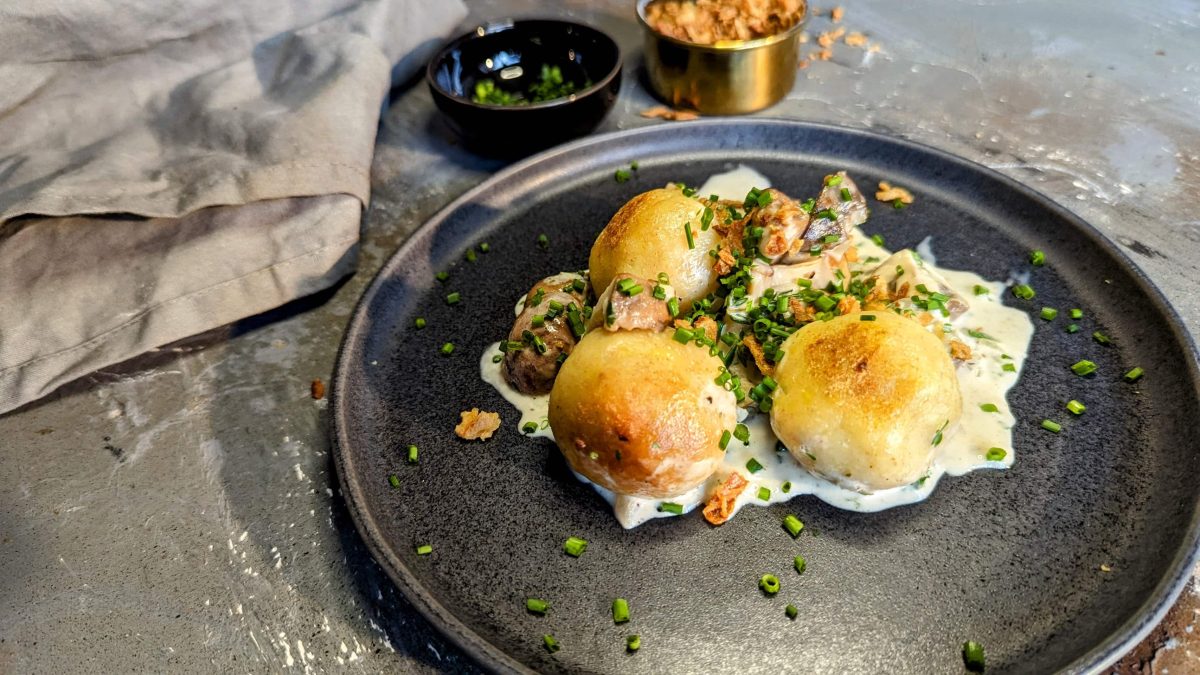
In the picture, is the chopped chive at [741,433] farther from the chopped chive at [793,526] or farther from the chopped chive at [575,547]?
the chopped chive at [575,547]

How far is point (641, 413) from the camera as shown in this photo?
152 cm

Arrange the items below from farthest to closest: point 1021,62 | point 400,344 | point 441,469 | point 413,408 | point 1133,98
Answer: point 1021,62 < point 1133,98 < point 400,344 < point 413,408 < point 441,469

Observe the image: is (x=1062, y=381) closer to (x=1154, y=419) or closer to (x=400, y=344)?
(x=1154, y=419)

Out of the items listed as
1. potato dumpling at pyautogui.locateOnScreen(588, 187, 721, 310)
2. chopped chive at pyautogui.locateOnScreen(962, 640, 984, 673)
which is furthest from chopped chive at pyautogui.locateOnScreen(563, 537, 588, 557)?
chopped chive at pyautogui.locateOnScreen(962, 640, 984, 673)

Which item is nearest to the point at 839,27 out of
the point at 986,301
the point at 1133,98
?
the point at 1133,98

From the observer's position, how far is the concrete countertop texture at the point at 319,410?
1634mm

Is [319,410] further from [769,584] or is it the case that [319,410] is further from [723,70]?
[723,70]

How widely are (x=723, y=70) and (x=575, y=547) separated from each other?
1912 millimetres

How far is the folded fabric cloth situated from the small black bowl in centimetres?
29

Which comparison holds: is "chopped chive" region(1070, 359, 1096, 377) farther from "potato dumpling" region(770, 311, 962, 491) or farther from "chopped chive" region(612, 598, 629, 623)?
"chopped chive" region(612, 598, 629, 623)

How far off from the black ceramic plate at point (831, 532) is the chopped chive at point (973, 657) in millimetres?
15

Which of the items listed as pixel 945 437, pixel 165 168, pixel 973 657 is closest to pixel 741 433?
pixel 945 437

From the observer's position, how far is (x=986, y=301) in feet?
6.81

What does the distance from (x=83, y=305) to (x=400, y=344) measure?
0.89m
